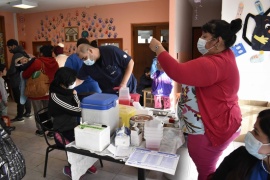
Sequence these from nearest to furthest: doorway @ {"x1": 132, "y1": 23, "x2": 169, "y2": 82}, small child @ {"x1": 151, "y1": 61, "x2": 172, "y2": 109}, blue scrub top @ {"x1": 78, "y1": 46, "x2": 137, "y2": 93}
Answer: blue scrub top @ {"x1": 78, "y1": 46, "x2": 137, "y2": 93} → small child @ {"x1": 151, "y1": 61, "x2": 172, "y2": 109} → doorway @ {"x1": 132, "y1": 23, "x2": 169, "y2": 82}

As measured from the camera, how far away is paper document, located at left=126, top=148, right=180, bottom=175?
1140 mm

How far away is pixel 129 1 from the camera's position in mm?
5207

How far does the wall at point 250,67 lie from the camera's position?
288 cm

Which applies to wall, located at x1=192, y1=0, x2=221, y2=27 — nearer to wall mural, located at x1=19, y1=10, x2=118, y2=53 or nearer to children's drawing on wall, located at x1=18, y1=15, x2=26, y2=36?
wall mural, located at x1=19, y1=10, x2=118, y2=53

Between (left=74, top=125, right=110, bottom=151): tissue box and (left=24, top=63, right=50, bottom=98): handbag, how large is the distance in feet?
6.81

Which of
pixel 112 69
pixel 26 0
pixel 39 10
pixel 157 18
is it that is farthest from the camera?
pixel 39 10

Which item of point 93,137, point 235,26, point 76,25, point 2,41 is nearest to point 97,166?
point 93,137

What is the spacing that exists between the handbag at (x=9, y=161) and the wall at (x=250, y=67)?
2.93 meters

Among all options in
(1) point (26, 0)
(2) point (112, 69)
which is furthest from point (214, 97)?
(1) point (26, 0)

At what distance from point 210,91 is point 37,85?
2711mm

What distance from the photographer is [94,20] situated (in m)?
5.65

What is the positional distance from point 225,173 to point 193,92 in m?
0.47

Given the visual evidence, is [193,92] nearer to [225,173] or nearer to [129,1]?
[225,173]

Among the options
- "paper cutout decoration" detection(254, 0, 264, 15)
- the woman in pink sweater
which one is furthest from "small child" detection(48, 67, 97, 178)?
"paper cutout decoration" detection(254, 0, 264, 15)
